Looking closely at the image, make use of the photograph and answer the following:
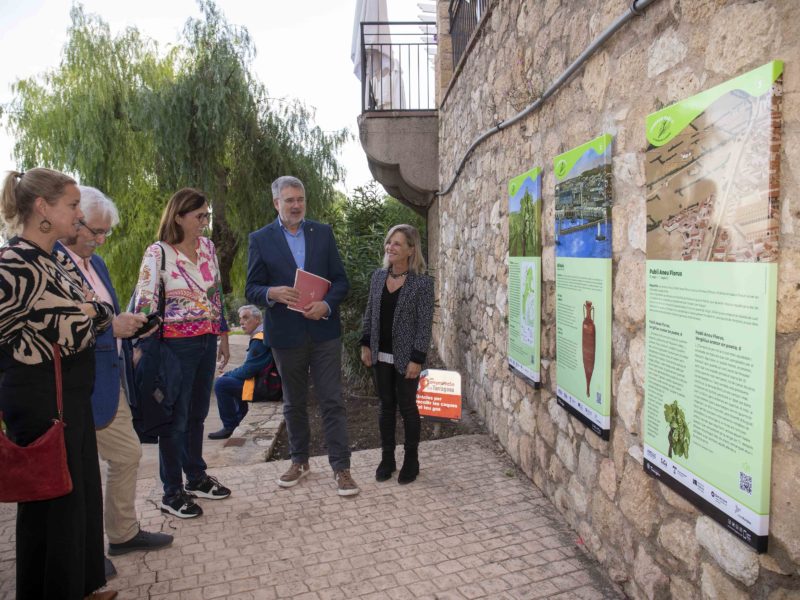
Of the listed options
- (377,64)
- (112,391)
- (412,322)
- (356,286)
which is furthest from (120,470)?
(377,64)

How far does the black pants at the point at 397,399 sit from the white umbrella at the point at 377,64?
17.8 ft

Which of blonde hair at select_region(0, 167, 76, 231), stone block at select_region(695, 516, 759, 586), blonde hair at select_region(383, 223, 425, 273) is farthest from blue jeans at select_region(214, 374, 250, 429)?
stone block at select_region(695, 516, 759, 586)

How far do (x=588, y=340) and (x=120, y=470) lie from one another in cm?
230

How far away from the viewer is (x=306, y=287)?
358 cm

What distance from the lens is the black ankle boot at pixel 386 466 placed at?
3.85 meters

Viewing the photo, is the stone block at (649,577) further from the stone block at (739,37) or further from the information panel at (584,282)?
the stone block at (739,37)

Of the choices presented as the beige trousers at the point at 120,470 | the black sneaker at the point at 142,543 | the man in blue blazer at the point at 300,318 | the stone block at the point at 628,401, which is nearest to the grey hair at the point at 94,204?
the beige trousers at the point at 120,470

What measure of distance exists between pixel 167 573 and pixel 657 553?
7.15ft

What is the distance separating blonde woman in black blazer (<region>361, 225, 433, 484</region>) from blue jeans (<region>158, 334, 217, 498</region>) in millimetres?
1047

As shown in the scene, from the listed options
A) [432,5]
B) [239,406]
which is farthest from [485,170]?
[432,5]

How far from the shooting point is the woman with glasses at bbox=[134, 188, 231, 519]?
10.3ft

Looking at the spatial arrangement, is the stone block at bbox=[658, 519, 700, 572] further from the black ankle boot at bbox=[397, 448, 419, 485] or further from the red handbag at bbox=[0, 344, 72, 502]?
the red handbag at bbox=[0, 344, 72, 502]

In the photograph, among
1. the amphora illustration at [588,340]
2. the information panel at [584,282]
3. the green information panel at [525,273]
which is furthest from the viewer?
the green information panel at [525,273]

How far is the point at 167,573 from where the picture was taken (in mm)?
2748
